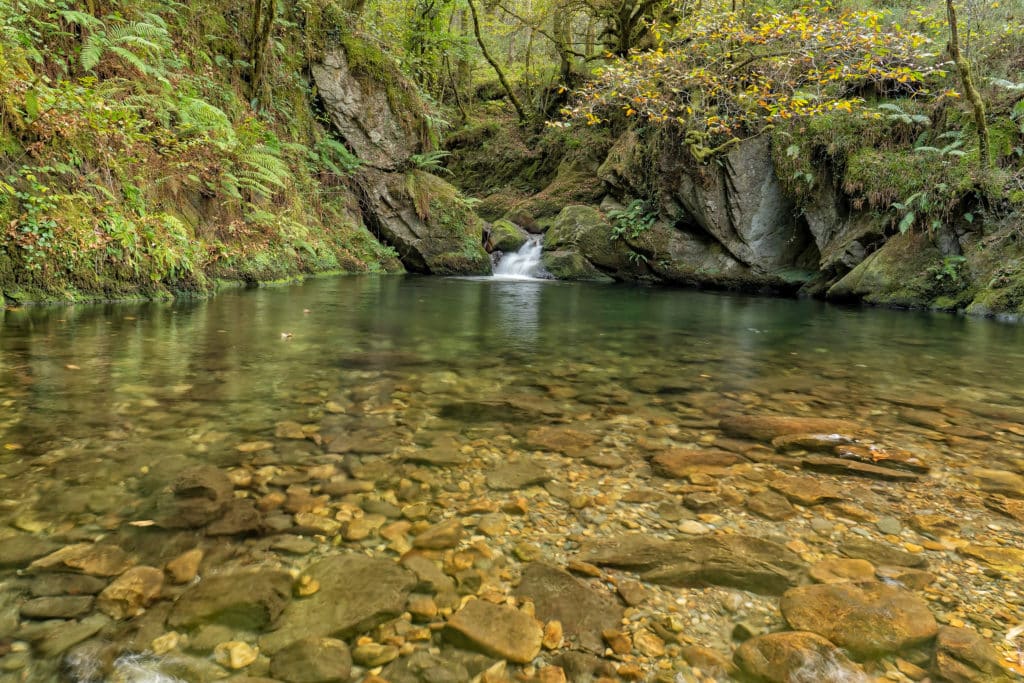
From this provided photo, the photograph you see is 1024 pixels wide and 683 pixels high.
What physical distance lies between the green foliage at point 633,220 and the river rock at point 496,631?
14.2 m

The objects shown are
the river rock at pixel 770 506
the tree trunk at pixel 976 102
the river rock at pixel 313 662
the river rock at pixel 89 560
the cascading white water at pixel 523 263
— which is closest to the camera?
the river rock at pixel 313 662

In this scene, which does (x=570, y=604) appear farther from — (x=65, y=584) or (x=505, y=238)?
(x=505, y=238)

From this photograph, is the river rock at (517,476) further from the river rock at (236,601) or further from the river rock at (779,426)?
the river rock at (779,426)

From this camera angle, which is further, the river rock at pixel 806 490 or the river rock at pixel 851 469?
the river rock at pixel 851 469

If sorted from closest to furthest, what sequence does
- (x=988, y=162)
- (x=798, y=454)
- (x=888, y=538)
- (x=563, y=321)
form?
(x=888, y=538)
(x=798, y=454)
(x=563, y=321)
(x=988, y=162)

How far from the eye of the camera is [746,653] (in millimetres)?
1425

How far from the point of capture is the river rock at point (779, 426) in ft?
9.91

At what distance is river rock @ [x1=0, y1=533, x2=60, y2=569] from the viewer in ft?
5.34

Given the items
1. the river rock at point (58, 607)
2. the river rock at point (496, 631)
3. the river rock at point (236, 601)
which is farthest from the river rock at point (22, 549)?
the river rock at point (496, 631)

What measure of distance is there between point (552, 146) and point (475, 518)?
1975cm

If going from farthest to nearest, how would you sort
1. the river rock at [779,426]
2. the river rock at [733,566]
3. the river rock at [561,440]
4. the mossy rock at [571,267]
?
the mossy rock at [571,267] → the river rock at [779,426] → the river rock at [561,440] → the river rock at [733,566]

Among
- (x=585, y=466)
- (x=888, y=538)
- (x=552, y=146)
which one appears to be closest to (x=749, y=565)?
(x=888, y=538)

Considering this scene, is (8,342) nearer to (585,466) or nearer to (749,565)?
(585,466)

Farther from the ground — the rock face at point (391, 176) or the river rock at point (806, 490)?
the rock face at point (391, 176)
